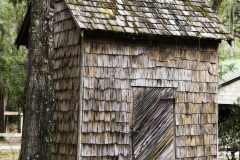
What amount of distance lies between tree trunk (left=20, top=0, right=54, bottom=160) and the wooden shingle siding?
141 cm

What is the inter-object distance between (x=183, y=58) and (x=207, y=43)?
84 centimetres

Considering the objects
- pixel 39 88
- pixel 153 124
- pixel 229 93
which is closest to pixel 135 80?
pixel 153 124

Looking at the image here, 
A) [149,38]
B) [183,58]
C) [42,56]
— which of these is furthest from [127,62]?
[42,56]

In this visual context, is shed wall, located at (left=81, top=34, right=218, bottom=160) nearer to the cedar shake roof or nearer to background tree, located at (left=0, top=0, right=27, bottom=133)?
the cedar shake roof

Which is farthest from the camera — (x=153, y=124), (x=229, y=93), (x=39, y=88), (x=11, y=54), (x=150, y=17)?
(x=11, y=54)

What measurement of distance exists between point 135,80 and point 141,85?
195 millimetres

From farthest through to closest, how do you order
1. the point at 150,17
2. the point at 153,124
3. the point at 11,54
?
the point at 11,54
the point at 150,17
the point at 153,124

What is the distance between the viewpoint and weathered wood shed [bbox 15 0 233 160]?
8.88m

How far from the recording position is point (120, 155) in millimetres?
9062

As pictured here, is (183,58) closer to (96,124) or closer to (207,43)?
(207,43)

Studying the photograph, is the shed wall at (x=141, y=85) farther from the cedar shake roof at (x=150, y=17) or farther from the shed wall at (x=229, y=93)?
the shed wall at (x=229, y=93)

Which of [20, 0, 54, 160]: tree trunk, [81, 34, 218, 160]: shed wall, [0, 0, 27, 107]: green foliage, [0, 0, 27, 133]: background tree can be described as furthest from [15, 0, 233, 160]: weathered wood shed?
[0, 0, 27, 133]: background tree

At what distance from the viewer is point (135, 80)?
928cm

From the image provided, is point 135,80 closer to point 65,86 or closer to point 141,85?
point 141,85
